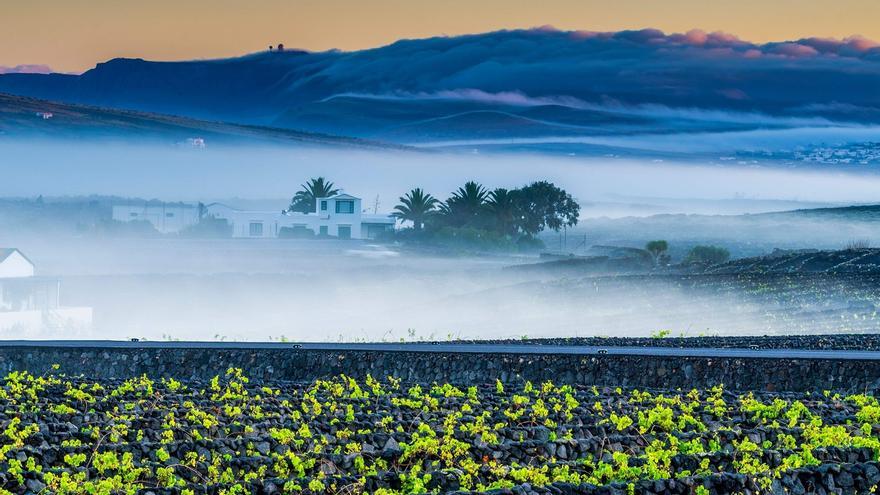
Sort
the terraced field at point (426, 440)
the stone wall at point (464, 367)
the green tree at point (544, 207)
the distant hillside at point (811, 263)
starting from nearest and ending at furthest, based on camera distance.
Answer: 1. the terraced field at point (426, 440)
2. the stone wall at point (464, 367)
3. the distant hillside at point (811, 263)
4. the green tree at point (544, 207)

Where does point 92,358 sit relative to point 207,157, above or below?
below

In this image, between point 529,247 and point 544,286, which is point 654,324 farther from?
point 529,247

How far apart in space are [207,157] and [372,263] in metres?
25.1

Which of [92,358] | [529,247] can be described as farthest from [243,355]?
[529,247]

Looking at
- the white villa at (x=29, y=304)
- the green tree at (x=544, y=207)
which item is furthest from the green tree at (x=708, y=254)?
the white villa at (x=29, y=304)

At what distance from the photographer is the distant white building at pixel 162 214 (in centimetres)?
9444

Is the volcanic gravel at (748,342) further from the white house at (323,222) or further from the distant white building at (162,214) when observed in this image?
the distant white building at (162,214)

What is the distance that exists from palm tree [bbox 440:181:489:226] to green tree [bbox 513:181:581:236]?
1.69 m

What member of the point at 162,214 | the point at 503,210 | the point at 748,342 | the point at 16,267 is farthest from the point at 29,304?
the point at 503,210

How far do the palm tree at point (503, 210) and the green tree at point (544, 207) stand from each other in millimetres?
236

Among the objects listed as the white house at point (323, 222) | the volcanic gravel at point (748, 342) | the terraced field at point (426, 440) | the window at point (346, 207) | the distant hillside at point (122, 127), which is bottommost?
the terraced field at point (426, 440)

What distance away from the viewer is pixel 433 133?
114875 millimetres

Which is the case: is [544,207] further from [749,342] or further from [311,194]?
[749,342]

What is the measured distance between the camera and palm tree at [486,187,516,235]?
92125 millimetres
